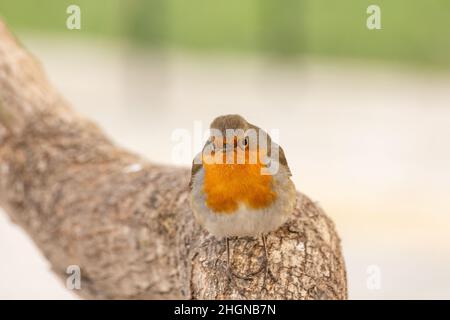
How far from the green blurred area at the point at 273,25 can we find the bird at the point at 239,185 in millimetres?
4766

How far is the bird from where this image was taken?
2.01 metres

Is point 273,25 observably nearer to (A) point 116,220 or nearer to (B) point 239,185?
(A) point 116,220

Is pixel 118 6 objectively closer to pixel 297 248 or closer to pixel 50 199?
pixel 50 199

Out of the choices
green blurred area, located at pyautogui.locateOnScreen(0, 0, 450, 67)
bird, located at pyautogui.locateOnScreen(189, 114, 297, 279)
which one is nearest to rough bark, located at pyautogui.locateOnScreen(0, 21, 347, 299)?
bird, located at pyautogui.locateOnScreen(189, 114, 297, 279)

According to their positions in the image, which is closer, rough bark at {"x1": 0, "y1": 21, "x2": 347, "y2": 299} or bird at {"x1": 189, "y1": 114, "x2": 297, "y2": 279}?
bird at {"x1": 189, "y1": 114, "x2": 297, "y2": 279}

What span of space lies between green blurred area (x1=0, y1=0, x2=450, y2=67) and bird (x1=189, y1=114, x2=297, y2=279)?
4.77m

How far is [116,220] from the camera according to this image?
2676mm

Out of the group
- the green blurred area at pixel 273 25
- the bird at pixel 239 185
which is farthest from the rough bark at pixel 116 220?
the green blurred area at pixel 273 25

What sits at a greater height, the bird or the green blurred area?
the green blurred area

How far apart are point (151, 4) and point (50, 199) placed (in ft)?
14.6

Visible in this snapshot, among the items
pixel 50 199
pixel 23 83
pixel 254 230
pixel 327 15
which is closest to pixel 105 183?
pixel 50 199

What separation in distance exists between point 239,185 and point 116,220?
77 centimetres

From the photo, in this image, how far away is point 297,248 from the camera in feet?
7.13

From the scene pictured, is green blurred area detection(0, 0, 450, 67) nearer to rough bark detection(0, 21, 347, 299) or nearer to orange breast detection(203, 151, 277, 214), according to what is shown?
rough bark detection(0, 21, 347, 299)
